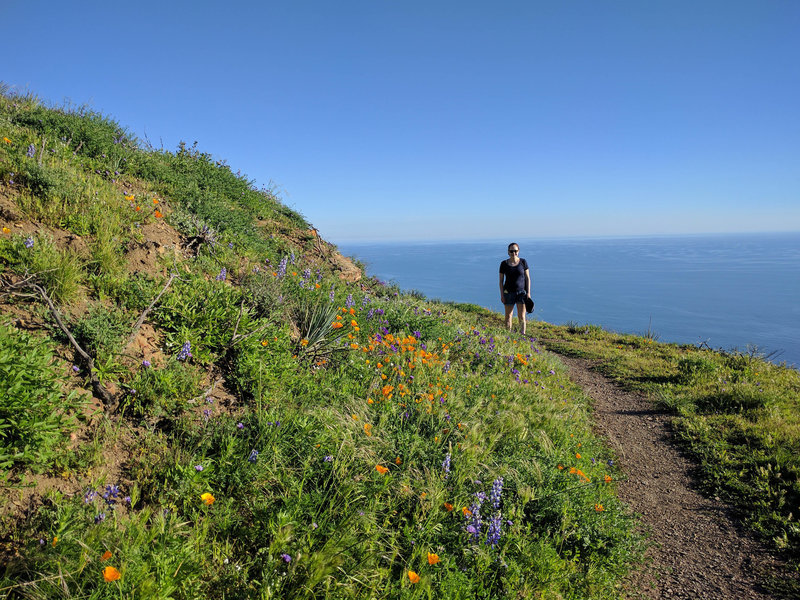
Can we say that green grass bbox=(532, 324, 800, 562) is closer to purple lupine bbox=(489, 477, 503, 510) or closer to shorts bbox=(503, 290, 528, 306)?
shorts bbox=(503, 290, 528, 306)

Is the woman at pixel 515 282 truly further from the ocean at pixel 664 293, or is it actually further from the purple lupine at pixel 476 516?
the purple lupine at pixel 476 516

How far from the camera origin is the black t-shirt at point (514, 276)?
11281mm

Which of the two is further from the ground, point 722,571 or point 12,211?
point 12,211

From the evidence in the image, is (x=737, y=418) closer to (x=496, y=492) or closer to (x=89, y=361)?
(x=496, y=492)

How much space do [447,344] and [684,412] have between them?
4.80 meters

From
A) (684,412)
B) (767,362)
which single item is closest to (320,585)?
(684,412)

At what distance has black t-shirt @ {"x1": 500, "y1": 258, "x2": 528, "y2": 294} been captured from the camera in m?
11.3

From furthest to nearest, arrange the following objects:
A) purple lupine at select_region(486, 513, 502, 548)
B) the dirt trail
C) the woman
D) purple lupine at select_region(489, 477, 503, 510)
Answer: the woman, the dirt trail, purple lupine at select_region(489, 477, 503, 510), purple lupine at select_region(486, 513, 502, 548)

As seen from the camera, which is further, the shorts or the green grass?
the shorts

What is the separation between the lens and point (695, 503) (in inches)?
195

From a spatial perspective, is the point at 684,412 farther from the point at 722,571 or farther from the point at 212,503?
the point at 212,503

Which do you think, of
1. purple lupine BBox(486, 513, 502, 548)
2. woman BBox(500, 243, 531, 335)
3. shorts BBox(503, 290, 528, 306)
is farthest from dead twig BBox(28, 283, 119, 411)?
shorts BBox(503, 290, 528, 306)

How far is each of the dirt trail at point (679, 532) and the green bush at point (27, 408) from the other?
464 cm

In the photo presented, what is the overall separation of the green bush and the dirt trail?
183 inches
